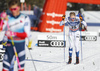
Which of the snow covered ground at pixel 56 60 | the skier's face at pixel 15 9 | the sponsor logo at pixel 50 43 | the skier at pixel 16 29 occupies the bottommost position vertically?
the snow covered ground at pixel 56 60

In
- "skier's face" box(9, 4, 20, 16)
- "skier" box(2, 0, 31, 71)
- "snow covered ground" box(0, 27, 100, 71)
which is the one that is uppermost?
"skier's face" box(9, 4, 20, 16)

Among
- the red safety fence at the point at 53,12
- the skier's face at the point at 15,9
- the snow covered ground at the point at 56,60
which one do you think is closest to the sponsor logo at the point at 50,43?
the snow covered ground at the point at 56,60

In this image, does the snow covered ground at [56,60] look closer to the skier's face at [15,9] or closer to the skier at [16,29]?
the skier at [16,29]

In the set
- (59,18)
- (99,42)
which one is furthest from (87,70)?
(59,18)

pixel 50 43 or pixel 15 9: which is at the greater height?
pixel 15 9

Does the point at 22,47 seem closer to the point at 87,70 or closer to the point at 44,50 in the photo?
the point at 87,70

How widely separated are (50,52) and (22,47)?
594cm

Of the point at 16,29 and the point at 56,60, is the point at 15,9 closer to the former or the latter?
the point at 16,29

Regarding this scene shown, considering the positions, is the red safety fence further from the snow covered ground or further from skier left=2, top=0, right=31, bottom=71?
skier left=2, top=0, right=31, bottom=71

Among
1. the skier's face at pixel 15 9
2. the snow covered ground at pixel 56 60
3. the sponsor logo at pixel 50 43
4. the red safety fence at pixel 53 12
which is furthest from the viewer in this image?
the red safety fence at pixel 53 12

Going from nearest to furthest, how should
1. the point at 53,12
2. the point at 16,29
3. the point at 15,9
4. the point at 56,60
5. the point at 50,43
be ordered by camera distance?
the point at 15,9
the point at 16,29
the point at 56,60
the point at 50,43
the point at 53,12

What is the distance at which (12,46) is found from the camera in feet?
16.9

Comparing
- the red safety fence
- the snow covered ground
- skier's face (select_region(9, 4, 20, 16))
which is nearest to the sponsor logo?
the snow covered ground

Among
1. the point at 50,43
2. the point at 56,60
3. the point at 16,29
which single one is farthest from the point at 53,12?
the point at 16,29
